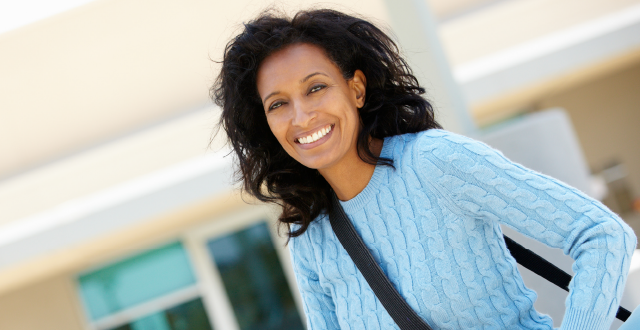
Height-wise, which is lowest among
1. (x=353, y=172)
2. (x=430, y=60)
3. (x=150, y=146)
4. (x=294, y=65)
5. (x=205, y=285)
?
(x=353, y=172)

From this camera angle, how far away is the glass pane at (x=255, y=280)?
36.2 feet

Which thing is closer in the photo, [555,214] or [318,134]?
[555,214]

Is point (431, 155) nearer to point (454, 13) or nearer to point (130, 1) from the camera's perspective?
point (130, 1)

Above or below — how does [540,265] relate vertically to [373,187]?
below

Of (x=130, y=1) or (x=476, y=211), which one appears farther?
(x=130, y=1)

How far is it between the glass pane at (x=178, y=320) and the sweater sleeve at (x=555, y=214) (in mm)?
10004

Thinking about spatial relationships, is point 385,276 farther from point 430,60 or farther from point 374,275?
point 430,60

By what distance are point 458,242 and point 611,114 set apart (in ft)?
42.4

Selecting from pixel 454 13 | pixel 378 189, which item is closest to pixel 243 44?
pixel 378 189

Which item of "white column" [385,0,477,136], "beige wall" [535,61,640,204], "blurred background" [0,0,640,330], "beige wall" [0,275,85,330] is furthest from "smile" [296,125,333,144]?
"beige wall" [535,61,640,204]

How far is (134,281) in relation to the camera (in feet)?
35.7

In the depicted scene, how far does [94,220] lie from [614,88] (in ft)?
35.8

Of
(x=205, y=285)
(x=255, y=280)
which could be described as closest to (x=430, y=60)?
(x=255, y=280)

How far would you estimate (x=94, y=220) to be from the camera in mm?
7914
